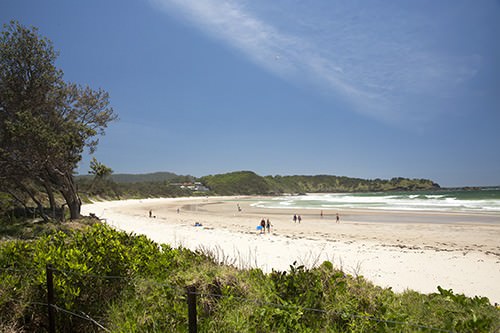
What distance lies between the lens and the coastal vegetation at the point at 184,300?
3.20 metres

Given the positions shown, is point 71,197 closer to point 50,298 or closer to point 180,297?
point 50,298

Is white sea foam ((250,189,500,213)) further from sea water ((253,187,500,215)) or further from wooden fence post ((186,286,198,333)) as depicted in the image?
wooden fence post ((186,286,198,333))

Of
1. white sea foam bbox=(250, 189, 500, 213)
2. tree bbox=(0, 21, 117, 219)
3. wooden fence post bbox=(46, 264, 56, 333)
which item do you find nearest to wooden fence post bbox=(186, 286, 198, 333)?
wooden fence post bbox=(46, 264, 56, 333)

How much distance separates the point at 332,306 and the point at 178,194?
110589 millimetres

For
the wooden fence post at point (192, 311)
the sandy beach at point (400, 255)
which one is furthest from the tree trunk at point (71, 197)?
the wooden fence post at point (192, 311)

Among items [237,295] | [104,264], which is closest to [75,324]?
[104,264]

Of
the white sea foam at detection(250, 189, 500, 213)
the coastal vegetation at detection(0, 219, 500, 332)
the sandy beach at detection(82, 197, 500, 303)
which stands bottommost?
the white sea foam at detection(250, 189, 500, 213)

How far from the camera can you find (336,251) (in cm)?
1284

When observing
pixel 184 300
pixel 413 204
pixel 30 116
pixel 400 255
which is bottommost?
pixel 413 204

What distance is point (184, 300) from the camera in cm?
347

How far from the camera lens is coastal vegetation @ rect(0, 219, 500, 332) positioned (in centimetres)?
320

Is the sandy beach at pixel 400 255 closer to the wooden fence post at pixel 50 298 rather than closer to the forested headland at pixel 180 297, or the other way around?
the forested headland at pixel 180 297

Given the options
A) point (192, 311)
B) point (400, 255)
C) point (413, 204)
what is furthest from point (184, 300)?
point (413, 204)

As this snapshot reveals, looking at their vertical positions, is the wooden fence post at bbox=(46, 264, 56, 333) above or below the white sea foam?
above
